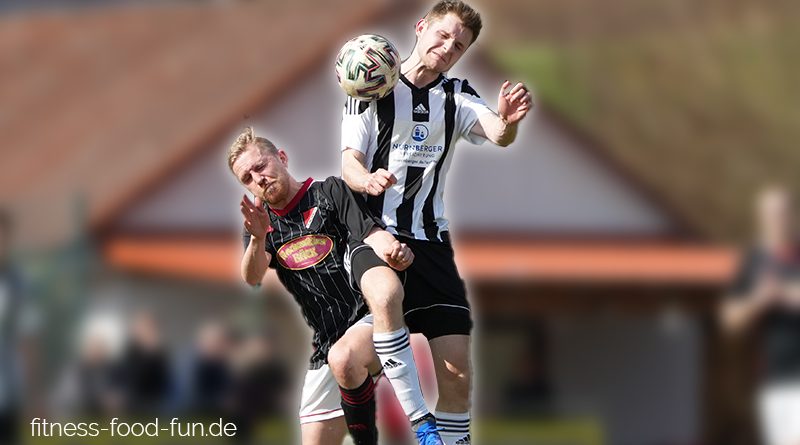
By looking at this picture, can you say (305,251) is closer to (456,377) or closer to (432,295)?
(432,295)

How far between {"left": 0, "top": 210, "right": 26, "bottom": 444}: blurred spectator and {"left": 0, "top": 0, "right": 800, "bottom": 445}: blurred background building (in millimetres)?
537

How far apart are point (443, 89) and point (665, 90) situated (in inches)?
1029

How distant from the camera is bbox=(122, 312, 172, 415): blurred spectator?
51.0 ft

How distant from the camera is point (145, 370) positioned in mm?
16281

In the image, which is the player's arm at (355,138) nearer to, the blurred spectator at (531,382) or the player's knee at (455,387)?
the player's knee at (455,387)

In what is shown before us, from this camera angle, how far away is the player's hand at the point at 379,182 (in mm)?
7770

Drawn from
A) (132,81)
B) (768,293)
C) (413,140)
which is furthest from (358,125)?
(132,81)

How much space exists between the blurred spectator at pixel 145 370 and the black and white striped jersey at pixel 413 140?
7.60 m

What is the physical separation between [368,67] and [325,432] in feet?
7.03

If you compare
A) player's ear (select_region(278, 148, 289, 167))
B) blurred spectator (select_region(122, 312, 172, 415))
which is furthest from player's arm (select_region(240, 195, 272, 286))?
blurred spectator (select_region(122, 312, 172, 415))

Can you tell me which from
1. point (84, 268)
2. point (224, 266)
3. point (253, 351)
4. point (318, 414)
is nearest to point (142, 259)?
point (224, 266)

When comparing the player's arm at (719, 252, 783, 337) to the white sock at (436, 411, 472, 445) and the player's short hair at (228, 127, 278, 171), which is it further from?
the player's short hair at (228, 127, 278, 171)

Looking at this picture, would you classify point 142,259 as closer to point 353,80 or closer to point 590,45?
point 353,80

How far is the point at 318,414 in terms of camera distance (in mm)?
8914
